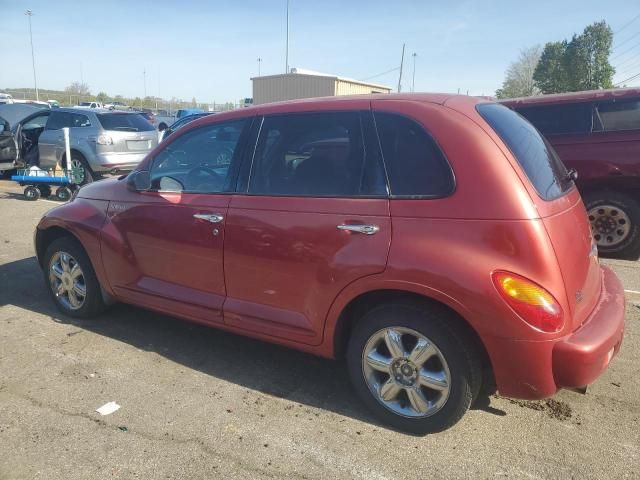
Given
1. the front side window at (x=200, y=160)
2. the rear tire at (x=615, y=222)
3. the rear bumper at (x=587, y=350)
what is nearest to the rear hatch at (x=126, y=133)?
the front side window at (x=200, y=160)

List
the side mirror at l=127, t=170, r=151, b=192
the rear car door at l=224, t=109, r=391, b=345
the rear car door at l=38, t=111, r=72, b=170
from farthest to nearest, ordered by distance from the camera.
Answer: the rear car door at l=38, t=111, r=72, b=170, the side mirror at l=127, t=170, r=151, b=192, the rear car door at l=224, t=109, r=391, b=345

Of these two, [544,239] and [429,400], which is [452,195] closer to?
[544,239]

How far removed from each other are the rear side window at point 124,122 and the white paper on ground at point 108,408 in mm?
8950

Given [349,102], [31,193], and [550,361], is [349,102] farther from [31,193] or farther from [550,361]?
[31,193]

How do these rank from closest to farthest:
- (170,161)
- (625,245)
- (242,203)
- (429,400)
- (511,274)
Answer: (511,274), (429,400), (242,203), (170,161), (625,245)

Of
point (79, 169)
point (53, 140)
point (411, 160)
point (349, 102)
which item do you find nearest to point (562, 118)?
point (349, 102)

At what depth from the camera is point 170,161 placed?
383 cm

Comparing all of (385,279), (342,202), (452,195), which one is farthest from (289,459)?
(452,195)

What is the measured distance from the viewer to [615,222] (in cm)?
611

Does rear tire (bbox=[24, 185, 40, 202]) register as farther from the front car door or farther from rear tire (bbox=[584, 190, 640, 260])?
rear tire (bbox=[584, 190, 640, 260])

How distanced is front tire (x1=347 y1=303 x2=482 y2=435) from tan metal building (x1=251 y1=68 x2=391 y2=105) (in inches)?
1170

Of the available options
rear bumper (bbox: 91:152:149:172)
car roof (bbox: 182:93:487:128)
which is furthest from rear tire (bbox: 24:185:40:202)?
car roof (bbox: 182:93:487:128)

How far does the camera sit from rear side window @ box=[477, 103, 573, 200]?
2.73m

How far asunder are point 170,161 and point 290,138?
42.6 inches
